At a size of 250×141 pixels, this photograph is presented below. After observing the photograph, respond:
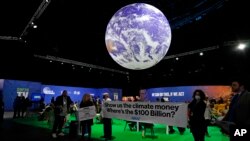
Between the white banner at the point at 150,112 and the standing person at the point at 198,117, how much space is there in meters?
0.20

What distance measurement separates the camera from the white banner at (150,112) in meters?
5.72

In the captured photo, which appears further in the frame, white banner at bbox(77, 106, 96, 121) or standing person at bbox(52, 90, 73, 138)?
standing person at bbox(52, 90, 73, 138)

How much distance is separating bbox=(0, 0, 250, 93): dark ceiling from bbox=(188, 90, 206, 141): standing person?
146cm

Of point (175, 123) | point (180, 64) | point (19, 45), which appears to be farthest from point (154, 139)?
point (180, 64)

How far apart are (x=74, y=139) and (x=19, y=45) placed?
1196cm

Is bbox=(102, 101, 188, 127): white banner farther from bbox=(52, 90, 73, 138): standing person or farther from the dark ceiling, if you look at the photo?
the dark ceiling

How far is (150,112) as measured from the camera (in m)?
6.43

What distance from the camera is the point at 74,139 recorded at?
7.85 metres

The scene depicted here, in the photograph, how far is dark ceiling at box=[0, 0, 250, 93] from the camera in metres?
8.95

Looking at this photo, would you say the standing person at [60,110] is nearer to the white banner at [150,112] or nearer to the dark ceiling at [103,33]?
the white banner at [150,112]

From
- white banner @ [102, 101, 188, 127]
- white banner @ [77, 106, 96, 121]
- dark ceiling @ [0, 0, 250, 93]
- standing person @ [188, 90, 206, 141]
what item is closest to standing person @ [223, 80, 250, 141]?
dark ceiling @ [0, 0, 250, 93]

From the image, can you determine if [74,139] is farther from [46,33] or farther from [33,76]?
[33,76]

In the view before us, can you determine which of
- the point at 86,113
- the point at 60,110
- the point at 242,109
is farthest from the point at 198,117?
the point at 60,110

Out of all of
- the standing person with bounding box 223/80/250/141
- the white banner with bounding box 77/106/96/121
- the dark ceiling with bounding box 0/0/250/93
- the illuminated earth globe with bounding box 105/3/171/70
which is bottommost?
the white banner with bounding box 77/106/96/121
